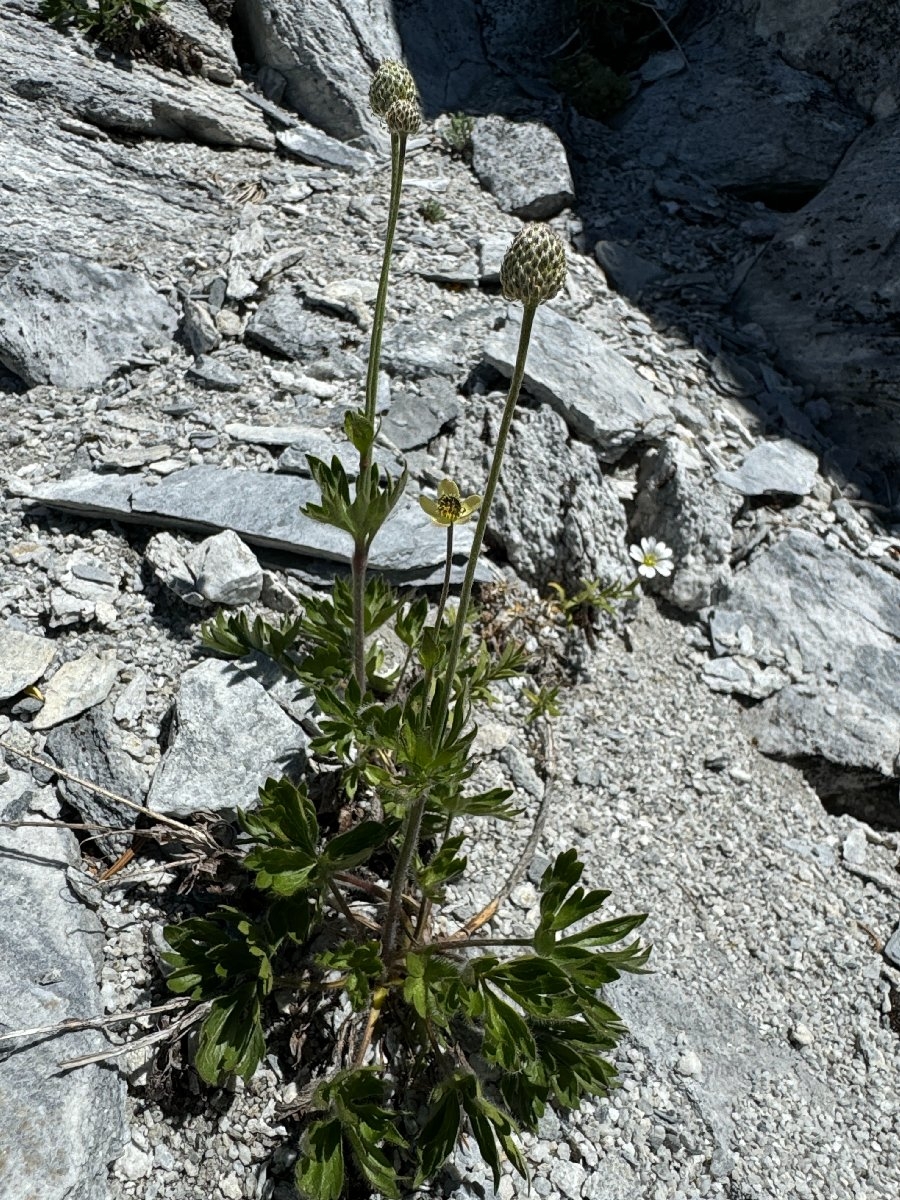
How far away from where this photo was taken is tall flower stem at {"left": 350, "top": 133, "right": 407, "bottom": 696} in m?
2.57

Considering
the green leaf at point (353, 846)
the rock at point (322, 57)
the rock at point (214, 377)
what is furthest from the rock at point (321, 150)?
the green leaf at point (353, 846)

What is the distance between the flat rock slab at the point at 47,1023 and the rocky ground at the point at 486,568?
0.01 m

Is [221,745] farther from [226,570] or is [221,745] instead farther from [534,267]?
[534,267]

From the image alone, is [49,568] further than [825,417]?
No

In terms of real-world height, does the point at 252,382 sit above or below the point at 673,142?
below

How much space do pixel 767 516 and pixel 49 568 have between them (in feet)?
12.2

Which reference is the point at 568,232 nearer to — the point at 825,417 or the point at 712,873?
the point at 825,417

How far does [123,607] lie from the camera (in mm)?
3832

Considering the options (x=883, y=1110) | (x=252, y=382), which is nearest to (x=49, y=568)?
(x=252, y=382)

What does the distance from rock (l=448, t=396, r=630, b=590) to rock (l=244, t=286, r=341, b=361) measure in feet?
3.08

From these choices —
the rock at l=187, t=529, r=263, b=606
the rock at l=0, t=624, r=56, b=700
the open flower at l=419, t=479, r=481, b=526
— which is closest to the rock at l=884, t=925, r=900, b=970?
the open flower at l=419, t=479, r=481, b=526

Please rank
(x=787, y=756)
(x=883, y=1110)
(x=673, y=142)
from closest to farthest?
(x=883, y=1110) < (x=787, y=756) < (x=673, y=142)

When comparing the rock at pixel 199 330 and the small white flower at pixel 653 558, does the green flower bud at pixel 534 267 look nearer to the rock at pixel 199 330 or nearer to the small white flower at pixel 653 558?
the small white flower at pixel 653 558

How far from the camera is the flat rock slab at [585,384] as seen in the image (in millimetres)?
4949
